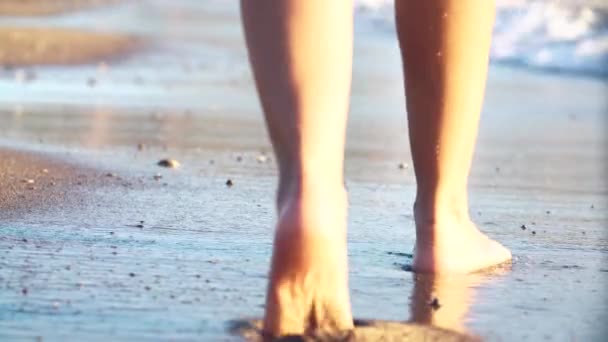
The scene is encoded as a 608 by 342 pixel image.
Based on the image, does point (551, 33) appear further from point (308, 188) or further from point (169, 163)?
point (308, 188)

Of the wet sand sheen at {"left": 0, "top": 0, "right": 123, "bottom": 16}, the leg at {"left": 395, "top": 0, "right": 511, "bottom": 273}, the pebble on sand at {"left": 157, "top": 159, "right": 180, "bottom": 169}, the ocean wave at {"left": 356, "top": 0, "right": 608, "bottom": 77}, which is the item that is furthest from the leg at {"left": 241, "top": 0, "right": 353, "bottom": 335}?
the wet sand sheen at {"left": 0, "top": 0, "right": 123, "bottom": 16}

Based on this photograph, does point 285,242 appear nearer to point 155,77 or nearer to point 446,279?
point 446,279

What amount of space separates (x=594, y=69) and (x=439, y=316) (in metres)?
7.70

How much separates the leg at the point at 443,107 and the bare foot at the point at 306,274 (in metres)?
0.60

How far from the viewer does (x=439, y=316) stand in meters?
1.94

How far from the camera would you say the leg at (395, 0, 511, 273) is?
2.28 meters

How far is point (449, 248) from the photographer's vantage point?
2.34 meters

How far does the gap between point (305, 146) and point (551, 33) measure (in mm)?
10627

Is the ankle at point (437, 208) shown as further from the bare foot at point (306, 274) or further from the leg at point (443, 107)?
the bare foot at point (306, 274)

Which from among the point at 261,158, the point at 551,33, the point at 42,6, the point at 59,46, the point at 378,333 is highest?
the point at 42,6

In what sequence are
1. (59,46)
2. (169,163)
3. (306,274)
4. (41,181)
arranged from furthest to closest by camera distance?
(59,46) < (169,163) < (41,181) < (306,274)

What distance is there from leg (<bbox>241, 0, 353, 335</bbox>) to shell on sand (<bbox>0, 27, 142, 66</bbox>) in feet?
22.1

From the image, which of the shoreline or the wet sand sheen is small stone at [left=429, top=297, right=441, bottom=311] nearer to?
the shoreline

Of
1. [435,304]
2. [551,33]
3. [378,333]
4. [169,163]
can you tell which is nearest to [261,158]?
[169,163]
